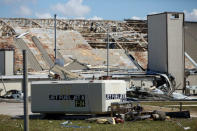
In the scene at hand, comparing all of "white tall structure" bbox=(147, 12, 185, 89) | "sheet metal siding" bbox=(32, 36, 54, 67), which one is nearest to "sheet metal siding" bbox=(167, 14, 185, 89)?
"white tall structure" bbox=(147, 12, 185, 89)

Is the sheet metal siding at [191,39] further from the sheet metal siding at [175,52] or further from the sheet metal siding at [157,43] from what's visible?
the sheet metal siding at [175,52]

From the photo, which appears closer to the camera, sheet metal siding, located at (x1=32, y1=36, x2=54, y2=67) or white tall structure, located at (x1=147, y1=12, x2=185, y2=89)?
white tall structure, located at (x1=147, y1=12, x2=185, y2=89)

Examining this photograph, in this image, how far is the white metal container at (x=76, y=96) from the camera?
2352cm

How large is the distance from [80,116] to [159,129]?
26.2 feet

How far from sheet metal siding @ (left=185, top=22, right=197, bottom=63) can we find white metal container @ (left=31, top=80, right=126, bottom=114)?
154ft

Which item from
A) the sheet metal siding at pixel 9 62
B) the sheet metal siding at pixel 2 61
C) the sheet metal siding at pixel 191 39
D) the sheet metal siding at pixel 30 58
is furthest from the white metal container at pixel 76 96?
the sheet metal siding at pixel 191 39

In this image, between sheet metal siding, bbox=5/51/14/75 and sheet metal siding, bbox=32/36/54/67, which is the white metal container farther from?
sheet metal siding, bbox=32/36/54/67

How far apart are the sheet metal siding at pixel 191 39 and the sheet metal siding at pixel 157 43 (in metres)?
9.99

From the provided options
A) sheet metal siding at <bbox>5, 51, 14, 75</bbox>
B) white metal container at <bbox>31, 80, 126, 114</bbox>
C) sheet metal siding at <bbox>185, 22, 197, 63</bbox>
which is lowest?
white metal container at <bbox>31, 80, 126, 114</bbox>

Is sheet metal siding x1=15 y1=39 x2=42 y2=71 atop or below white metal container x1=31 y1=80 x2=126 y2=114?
atop

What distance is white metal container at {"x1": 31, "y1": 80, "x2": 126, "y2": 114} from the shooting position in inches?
926

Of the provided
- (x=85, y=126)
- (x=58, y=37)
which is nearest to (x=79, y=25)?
(x=58, y=37)

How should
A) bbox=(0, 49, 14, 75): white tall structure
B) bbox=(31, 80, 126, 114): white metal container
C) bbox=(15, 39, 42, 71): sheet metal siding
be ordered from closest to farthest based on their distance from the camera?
bbox=(31, 80, 126, 114): white metal container
bbox=(0, 49, 14, 75): white tall structure
bbox=(15, 39, 42, 71): sheet metal siding

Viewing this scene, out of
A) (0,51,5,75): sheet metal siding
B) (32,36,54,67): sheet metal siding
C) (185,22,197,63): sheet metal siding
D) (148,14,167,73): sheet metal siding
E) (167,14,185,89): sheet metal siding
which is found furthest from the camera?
(185,22,197,63): sheet metal siding
